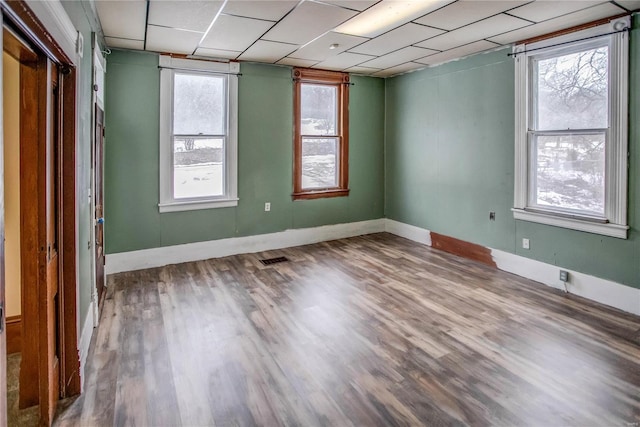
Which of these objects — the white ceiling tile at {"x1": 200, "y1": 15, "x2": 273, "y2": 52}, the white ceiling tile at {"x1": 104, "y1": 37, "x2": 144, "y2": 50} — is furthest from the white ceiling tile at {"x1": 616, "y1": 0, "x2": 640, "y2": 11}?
the white ceiling tile at {"x1": 104, "y1": 37, "x2": 144, "y2": 50}

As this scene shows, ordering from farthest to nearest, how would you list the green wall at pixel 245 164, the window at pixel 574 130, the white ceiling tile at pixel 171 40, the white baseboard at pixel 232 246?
the white baseboard at pixel 232 246 → the green wall at pixel 245 164 → the white ceiling tile at pixel 171 40 → the window at pixel 574 130

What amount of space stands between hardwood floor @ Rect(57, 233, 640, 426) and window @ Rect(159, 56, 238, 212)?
115cm

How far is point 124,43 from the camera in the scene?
421 cm

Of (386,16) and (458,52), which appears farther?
(458,52)

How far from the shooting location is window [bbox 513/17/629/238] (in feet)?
11.4

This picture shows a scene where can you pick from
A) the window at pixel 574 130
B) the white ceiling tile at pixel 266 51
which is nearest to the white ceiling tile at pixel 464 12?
the window at pixel 574 130

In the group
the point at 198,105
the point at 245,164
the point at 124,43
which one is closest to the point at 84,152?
the point at 124,43

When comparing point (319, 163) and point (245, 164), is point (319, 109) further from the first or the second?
point (245, 164)

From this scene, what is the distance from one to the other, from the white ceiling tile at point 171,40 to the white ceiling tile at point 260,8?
0.80 m

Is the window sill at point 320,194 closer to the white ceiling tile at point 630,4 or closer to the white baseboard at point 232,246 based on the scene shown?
the white baseboard at point 232,246

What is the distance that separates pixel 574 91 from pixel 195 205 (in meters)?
4.35

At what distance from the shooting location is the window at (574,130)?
11.4 feet

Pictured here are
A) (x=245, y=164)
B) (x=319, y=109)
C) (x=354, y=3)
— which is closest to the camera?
(x=354, y=3)

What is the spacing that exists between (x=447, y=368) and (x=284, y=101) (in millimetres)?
4155
